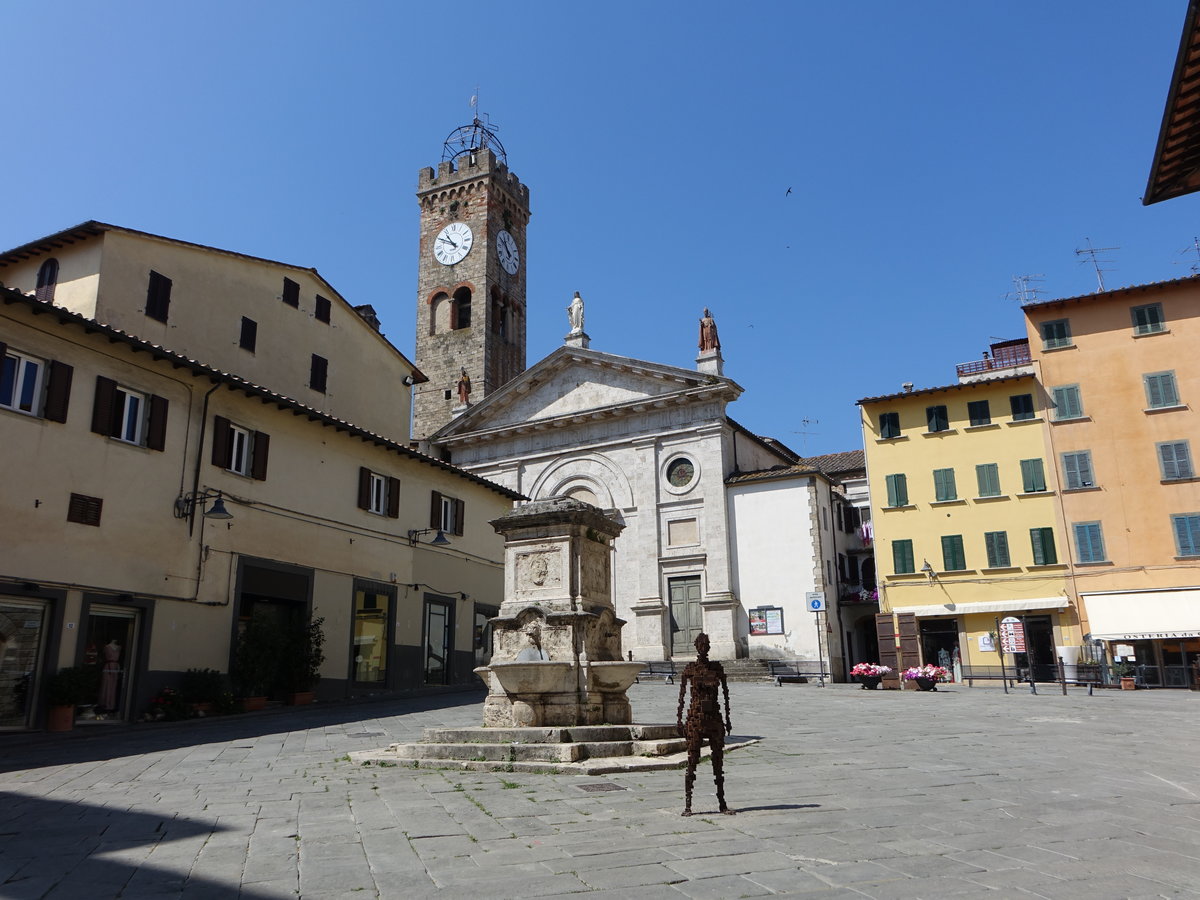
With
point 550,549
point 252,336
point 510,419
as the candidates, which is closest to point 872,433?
point 510,419

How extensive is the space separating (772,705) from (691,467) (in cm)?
1865

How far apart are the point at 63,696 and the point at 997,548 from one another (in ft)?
92.3

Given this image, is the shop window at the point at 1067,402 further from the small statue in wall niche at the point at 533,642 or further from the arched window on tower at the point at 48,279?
the arched window on tower at the point at 48,279

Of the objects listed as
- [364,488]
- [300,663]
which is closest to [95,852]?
[300,663]

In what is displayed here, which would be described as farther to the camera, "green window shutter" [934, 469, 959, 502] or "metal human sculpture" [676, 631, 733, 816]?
"green window shutter" [934, 469, 959, 502]

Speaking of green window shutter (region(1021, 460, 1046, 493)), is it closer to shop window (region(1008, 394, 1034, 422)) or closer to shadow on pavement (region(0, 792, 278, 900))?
shop window (region(1008, 394, 1034, 422))

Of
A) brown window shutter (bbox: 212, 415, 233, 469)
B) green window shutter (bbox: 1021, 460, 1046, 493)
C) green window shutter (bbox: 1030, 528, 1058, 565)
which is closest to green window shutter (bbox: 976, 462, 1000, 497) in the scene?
green window shutter (bbox: 1021, 460, 1046, 493)

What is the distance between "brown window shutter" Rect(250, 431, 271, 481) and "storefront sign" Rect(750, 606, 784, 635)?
20222mm

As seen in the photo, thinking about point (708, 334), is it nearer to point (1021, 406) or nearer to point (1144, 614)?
point (1021, 406)

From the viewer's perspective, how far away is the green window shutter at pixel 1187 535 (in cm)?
2872

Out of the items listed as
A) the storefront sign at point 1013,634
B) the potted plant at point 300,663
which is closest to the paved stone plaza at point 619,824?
the potted plant at point 300,663

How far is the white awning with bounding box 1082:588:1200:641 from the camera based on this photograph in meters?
27.8

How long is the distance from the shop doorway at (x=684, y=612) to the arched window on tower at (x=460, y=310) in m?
22.9

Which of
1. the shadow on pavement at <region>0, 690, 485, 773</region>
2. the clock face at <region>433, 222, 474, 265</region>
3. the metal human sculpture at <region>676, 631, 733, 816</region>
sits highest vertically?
the clock face at <region>433, 222, 474, 265</region>
